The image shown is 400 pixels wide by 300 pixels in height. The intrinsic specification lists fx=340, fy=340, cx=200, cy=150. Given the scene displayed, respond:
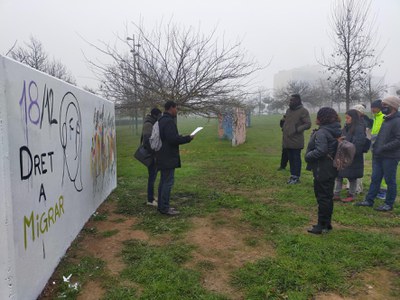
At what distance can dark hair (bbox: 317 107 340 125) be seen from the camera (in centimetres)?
425

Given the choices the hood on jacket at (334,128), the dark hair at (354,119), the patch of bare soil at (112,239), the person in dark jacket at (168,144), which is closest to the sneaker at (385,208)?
the dark hair at (354,119)

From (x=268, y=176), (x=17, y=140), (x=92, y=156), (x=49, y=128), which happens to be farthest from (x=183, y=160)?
(x=17, y=140)

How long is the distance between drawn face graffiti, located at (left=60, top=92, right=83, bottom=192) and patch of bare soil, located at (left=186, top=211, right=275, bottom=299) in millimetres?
1622

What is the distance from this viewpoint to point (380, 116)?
19.1 feet

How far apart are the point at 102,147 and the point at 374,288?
456 cm

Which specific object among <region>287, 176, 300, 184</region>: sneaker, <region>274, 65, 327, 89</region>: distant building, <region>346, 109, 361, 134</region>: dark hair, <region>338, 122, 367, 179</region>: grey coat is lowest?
<region>287, 176, 300, 184</region>: sneaker

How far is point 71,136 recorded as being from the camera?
159 inches

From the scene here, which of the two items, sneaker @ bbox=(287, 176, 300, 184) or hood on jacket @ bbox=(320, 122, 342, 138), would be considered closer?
hood on jacket @ bbox=(320, 122, 342, 138)

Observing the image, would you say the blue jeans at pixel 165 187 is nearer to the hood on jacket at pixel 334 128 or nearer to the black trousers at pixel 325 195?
the black trousers at pixel 325 195

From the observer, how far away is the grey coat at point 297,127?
7.23 m

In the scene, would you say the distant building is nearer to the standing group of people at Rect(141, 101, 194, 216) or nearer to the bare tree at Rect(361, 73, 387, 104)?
the bare tree at Rect(361, 73, 387, 104)

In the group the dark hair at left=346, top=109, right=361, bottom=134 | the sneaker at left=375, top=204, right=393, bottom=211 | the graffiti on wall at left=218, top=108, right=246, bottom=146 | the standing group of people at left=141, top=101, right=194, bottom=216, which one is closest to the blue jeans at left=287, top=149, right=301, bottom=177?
the dark hair at left=346, top=109, right=361, bottom=134

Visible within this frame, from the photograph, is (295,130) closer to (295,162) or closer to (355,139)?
(295,162)

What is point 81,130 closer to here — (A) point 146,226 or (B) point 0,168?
(A) point 146,226
